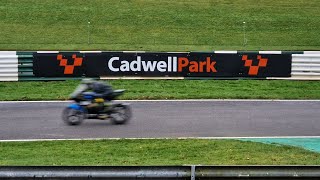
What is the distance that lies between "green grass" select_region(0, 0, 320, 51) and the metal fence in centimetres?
2265

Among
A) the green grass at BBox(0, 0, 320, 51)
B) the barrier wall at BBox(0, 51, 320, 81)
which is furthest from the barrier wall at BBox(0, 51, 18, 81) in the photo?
the green grass at BBox(0, 0, 320, 51)

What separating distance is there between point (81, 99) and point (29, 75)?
7327 mm

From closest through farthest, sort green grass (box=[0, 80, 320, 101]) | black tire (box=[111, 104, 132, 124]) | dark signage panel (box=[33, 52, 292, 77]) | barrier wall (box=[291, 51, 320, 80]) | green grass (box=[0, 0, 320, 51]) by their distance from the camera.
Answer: black tire (box=[111, 104, 132, 124]) < green grass (box=[0, 80, 320, 101]) < dark signage panel (box=[33, 52, 292, 77]) < barrier wall (box=[291, 51, 320, 80]) < green grass (box=[0, 0, 320, 51])

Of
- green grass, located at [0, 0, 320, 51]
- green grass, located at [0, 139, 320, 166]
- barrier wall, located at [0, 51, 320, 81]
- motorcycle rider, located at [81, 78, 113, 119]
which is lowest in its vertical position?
green grass, located at [0, 139, 320, 166]

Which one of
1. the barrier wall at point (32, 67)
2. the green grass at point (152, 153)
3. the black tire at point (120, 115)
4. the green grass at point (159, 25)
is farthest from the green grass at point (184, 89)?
the green grass at point (159, 25)

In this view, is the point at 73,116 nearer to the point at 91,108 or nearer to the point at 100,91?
the point at 91,108

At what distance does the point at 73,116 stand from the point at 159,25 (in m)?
21.1

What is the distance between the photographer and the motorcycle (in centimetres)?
1728

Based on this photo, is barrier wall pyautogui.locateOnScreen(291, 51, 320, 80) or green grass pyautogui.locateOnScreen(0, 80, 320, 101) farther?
barrier wall pyautogui.locateOnScreen(291, 51, 320, 80)

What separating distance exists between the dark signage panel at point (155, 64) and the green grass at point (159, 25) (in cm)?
806

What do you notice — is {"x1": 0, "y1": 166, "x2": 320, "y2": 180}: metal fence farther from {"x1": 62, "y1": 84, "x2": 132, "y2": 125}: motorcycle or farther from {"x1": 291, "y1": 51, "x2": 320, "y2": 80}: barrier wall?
{"x1": 291, "y1": 51, "x2": 320, "y2": 80}: barrier wall

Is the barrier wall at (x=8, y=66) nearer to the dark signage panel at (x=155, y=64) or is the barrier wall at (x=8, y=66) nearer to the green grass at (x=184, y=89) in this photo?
the green grass at (x=184, y=89)

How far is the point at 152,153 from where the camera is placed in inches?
576

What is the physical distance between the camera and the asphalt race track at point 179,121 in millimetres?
16812
